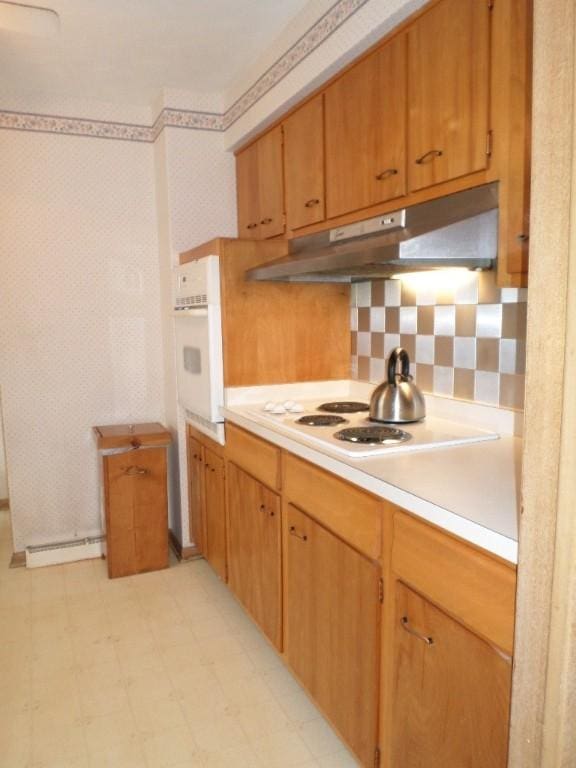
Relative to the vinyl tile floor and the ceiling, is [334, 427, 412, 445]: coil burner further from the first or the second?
the ceiling

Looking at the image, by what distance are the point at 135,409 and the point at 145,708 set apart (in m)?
1.66

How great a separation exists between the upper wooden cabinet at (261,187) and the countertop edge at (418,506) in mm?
1151

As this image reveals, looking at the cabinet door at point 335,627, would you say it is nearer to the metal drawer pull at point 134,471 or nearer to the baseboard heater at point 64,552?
the metal drawer pull at point 134,471

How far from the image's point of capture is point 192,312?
261 centimetres

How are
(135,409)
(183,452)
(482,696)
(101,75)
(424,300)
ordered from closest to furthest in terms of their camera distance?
(482,696), (424,300), (101,75), (183,452), (135,409)

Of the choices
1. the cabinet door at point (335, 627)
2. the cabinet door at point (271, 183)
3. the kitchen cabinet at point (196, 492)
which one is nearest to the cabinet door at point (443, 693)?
the cabinet door at point (335, 627)

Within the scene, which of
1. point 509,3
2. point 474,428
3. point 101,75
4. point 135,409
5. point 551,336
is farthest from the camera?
point 135,409

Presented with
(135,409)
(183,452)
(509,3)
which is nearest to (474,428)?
(509,3)

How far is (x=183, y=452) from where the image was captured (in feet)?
9.96

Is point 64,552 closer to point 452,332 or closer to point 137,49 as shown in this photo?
point 452,332

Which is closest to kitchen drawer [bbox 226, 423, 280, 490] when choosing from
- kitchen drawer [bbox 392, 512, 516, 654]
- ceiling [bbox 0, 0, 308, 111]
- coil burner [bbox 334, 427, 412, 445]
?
coil burner [bbox 334, 427, 412, 445]

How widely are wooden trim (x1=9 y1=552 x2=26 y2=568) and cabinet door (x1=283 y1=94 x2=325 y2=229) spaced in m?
2.16

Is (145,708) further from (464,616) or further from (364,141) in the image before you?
(364,141)

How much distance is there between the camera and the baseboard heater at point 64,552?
2999 mm
